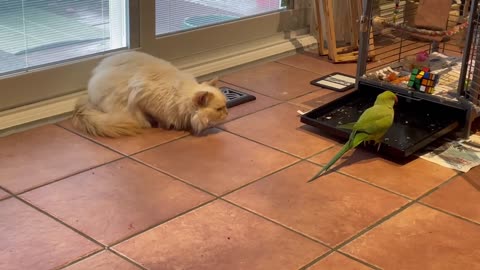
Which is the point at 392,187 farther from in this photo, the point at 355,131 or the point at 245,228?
the point at 245,228

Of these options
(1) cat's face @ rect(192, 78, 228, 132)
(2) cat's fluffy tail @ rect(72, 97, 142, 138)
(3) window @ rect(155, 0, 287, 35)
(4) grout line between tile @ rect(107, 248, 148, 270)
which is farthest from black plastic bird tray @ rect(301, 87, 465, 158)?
(4) grout line between tile @ rect(107, 248, 148, 270)

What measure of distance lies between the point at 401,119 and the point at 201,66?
98 cm

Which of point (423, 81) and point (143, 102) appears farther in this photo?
point (423, 81)

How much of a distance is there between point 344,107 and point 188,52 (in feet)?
2.62

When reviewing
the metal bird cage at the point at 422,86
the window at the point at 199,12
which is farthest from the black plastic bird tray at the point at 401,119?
the window at the point at 199,12

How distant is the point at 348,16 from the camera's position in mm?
3533

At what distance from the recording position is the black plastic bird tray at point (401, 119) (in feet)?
7.94

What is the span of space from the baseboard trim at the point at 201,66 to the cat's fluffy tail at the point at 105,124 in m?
0.13

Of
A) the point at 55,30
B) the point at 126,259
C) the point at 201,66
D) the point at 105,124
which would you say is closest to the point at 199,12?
the point at 201,66

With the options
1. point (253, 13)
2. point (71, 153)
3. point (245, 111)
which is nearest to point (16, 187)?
point (71, 153)

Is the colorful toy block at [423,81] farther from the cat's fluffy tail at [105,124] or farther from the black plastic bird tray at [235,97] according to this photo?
the cat's fluffy tail at [105,124]

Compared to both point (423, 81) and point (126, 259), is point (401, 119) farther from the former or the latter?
point (126, 259)

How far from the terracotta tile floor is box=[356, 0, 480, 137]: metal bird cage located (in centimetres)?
35

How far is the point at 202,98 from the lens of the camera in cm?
249
